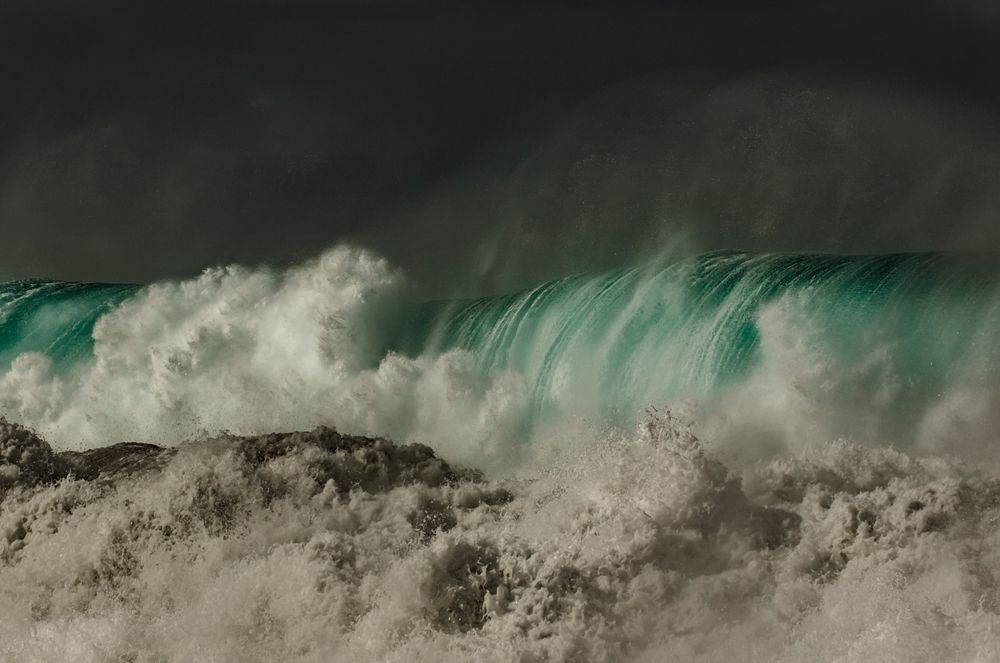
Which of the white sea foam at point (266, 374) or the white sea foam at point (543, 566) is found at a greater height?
the white sea foam at point (266, 374)

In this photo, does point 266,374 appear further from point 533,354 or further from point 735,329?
point 735,329

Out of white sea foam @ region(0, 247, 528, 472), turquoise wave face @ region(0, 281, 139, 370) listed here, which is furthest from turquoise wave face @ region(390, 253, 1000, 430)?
turquoise wave face @ region(0, 281, 139, 370)

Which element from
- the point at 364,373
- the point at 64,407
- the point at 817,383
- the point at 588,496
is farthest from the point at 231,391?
the point at 588,496

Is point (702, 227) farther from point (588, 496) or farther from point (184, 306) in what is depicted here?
point (588, 496)

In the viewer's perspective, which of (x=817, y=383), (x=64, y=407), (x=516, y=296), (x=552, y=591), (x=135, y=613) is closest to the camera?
(x=552, y=591)

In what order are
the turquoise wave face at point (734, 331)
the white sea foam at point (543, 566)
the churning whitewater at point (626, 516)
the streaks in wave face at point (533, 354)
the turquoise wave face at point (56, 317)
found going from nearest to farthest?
the white sea foam at point (543, 566)
the churning whitewater at point (626, 516)
the streaks in wave face at point (533, 354)
the turquoise wave face at point (734, 331)
the turquoise wave face at point (56, 317)

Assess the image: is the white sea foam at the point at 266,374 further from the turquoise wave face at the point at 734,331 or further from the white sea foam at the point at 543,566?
the white sea foam at the point at 543,566

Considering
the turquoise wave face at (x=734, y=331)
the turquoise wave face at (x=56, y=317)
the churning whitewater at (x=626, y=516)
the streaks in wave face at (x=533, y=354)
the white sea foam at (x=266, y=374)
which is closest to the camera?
the churning whitewater at (x=626, y=516)

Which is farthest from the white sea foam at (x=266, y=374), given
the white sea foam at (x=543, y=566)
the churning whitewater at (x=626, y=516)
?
the white sea foam at (x=543, y=566)

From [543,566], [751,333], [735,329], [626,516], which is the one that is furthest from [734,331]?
[543,566]
